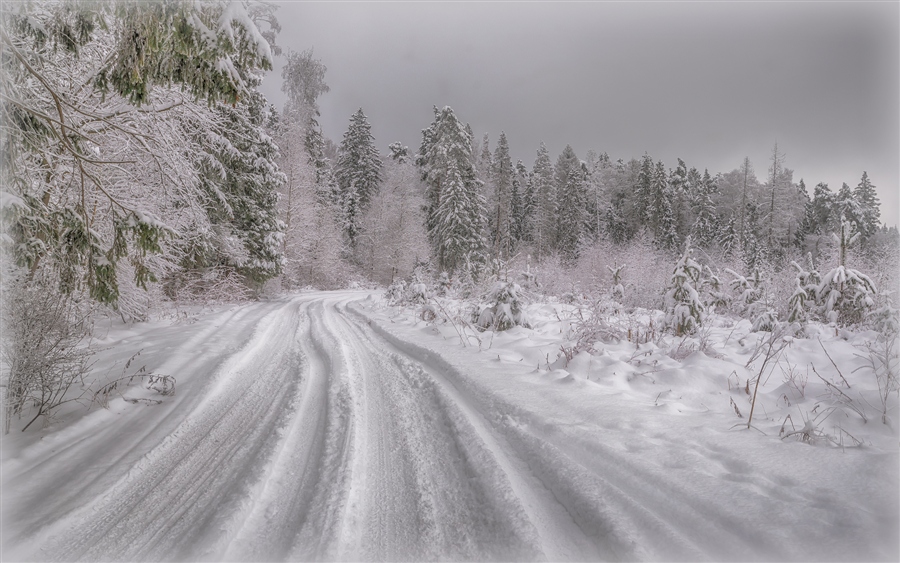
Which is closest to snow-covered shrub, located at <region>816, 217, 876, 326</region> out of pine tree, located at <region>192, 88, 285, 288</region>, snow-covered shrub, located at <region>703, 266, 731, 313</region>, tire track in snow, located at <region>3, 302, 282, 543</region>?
snow-covered shrub, located at <region>703, 266, 731, 313</region>

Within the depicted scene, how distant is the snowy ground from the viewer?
185cm

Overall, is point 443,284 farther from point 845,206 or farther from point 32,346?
point 845,206

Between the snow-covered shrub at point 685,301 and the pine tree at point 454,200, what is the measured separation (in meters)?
15.5

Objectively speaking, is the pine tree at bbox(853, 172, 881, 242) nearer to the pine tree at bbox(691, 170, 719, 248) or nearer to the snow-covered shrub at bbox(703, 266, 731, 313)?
the pine tree at bbox(691, 170, 719, 248)

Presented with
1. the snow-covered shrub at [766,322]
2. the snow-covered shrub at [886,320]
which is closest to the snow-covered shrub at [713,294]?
the snow-covered shrub at [766,322]

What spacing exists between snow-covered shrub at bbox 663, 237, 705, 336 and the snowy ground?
1.79 meters

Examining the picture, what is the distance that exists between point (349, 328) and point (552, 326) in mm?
4531

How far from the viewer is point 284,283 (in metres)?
21.8

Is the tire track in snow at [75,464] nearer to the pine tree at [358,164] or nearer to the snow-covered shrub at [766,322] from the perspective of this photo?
the snow-covered shrub at [766,322]

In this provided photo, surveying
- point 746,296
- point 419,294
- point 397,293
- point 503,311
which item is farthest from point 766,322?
point 397,293

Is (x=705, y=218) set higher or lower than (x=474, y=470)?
higher

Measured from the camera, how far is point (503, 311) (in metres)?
7.68

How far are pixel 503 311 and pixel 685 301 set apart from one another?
3271 mm

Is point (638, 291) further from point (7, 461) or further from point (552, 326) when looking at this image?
point (7, 461)
